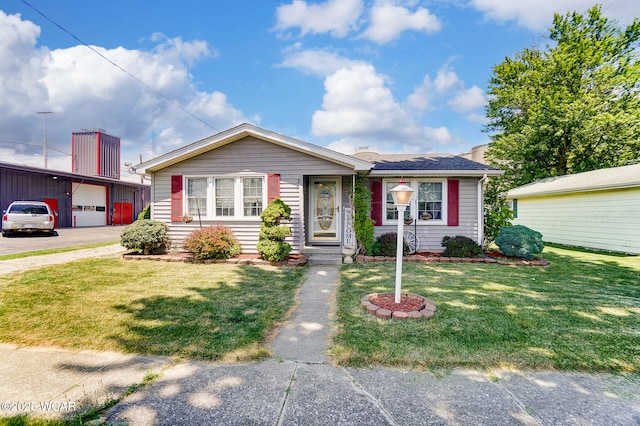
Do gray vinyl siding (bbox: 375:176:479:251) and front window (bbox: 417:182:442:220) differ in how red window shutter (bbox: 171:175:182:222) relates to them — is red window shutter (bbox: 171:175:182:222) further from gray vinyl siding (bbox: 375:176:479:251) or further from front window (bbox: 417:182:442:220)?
front window (bbox: 417:182:442:220)

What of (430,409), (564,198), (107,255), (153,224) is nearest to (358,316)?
(430,409)

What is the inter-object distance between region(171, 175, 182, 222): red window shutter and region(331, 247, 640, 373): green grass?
5784 mm

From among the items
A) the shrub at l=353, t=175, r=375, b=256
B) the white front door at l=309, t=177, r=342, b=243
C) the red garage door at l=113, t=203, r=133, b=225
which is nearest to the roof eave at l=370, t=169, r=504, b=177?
the shrub at l=353, t=175, r=375, b=256

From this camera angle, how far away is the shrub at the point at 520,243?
26.2 feet

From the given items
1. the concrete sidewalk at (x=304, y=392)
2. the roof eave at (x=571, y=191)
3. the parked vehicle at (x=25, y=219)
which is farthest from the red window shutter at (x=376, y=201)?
the parked vehicle at (x=25, y=219)

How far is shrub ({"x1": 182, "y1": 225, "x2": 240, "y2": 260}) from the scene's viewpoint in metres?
7.80

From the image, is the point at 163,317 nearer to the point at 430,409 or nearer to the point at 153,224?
the point at 430,409

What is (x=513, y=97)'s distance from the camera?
19.8 meters

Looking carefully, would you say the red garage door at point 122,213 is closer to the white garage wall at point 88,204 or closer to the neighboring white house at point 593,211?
the white garage wall at point 88,204

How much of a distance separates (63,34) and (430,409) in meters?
11.9

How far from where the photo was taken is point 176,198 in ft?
29.6

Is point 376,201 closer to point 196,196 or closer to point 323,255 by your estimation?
point 323,255

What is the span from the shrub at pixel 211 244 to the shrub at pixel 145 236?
4.09ft

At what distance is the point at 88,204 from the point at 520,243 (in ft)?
87.4
